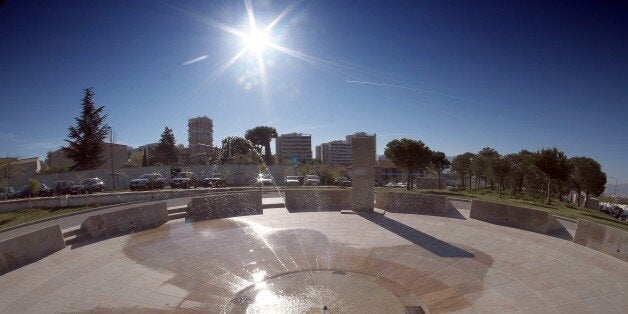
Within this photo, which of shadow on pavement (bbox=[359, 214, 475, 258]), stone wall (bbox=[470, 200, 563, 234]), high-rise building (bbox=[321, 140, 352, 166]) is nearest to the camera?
shadow on pavement (bbox=[359, 214, 475, 258])

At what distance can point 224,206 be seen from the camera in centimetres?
1344

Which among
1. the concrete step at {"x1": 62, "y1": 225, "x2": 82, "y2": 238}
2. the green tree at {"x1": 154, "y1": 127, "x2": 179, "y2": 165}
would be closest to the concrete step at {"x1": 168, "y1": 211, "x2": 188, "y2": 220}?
the concrete step at {"x1": 62, "y1": 225, "x2": 82, "y2": 238}

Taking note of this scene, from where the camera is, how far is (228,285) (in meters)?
6.90

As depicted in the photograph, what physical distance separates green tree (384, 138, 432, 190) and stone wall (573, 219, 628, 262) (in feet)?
89.0

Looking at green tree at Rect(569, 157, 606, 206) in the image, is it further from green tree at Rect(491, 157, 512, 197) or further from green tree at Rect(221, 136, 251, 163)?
green tree at Rect(221, 136, 251, 163)

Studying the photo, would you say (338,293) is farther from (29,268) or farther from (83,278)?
(29,268)

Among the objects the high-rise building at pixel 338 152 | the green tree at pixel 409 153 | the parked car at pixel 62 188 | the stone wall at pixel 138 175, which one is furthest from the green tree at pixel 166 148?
the high-rise building at pixel 338 152

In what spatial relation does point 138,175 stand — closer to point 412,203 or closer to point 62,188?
point 62,188

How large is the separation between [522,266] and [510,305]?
7.40 ft

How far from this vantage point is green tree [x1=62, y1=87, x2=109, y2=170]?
4241cm

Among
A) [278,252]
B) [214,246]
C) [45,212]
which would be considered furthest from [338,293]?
[45,212]

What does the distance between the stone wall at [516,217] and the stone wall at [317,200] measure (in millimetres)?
5502

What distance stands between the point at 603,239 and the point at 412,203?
6.63 meters

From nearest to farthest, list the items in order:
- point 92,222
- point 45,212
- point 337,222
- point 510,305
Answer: point 510,305, point 92,222, point 337,222, point 45,212
